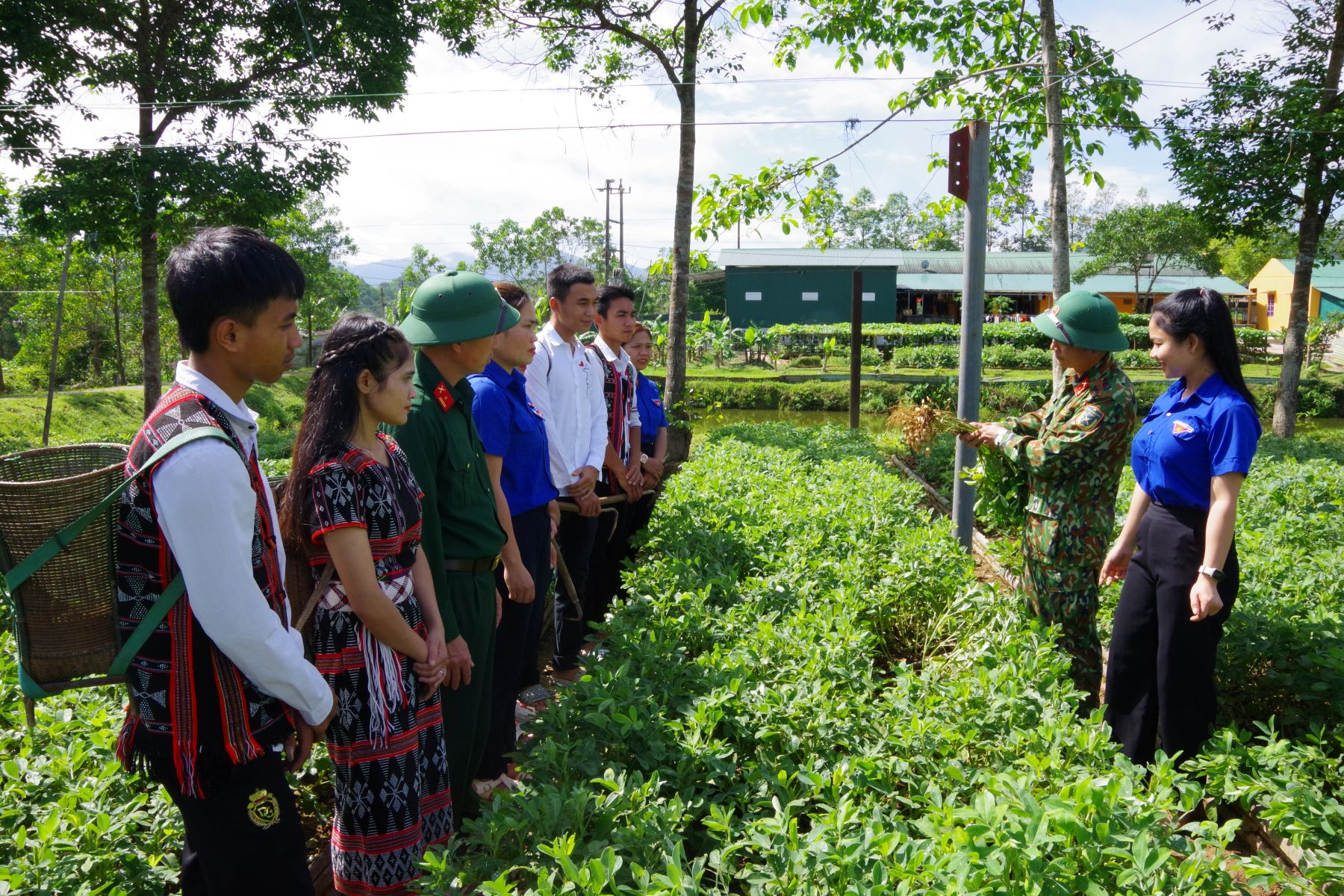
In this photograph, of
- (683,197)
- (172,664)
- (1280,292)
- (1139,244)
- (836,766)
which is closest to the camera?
(172,664)

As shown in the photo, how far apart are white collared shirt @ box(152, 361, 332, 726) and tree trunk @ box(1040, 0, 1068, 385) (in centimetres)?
687

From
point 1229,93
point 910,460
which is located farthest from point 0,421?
point 1229,93

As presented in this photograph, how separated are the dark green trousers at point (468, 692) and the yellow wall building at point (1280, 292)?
53.2 m

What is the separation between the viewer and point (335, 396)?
2.37 m

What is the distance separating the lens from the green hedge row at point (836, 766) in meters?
1.68

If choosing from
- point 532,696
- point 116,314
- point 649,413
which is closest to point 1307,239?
point 649,413

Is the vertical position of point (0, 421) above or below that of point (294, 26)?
below

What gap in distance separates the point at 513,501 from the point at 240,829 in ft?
6.43

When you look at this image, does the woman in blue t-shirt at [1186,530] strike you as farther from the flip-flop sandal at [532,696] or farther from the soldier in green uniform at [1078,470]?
the flip-flop sandal at [532,696]

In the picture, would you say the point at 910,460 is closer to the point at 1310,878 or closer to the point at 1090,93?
the point at 1090,93

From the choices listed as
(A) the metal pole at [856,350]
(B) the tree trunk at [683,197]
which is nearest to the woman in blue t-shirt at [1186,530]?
(B) the tree trunk at [683,197]

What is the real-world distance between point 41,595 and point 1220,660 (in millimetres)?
3995

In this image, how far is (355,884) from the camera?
7.89ft

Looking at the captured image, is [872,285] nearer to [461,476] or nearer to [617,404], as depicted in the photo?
[617,404]
